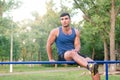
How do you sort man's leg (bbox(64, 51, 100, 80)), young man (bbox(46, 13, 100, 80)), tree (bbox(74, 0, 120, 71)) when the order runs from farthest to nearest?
tree (bbox(74, 0, 120, 71)) < young man (bbox(46, 13, 100, 80)) < man's leg (bbox(64, 51, 100, 80))

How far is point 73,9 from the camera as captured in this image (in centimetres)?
2544

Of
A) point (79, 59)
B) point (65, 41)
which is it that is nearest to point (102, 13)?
point (65, 41)

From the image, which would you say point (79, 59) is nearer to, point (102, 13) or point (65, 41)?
point (65, 41)

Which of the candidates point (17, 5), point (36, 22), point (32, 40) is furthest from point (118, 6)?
point (36, 22)

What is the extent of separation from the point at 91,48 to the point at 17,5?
725 inches

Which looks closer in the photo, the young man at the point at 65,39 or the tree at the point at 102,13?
the young man at the point at 65,39

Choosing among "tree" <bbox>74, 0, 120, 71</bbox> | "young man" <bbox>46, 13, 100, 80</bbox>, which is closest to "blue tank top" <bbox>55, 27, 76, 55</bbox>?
"young man" <bbox>46, 13, 100, 80</bbox>

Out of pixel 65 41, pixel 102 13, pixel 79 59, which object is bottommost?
pixel 79 59

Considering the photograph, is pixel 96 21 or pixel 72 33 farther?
pixel 96 21

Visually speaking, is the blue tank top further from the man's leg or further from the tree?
the tree

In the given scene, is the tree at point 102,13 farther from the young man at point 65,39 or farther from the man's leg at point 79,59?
the man's leg at point 79,59

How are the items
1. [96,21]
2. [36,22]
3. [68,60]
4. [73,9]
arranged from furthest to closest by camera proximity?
[36,22] < [73,9] < [96,21] < [68,60]

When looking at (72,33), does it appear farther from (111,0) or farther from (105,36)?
(105,36)

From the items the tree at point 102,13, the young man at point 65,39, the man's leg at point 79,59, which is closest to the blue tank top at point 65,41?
the young man at point 65,39
